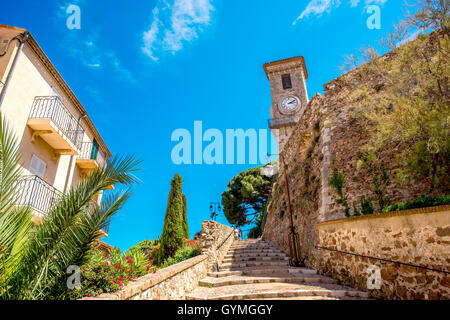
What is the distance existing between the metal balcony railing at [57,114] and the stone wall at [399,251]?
10452 millimetres

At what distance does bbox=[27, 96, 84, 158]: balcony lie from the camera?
898 cm

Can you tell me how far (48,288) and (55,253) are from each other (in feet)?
1.59

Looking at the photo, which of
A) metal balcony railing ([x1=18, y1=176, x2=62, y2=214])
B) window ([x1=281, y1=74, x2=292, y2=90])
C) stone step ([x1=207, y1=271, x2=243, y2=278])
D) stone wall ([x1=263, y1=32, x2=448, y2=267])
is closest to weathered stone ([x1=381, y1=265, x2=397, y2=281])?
stone wall ([x1=263, y1=32, x2=448, y2=267])

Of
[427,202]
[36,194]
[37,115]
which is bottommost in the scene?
[427,202]

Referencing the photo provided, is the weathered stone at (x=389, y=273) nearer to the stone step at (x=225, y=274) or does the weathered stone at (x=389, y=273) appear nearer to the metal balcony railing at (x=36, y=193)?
the stone step at (x=225, y=274)

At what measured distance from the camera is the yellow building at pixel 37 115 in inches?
319

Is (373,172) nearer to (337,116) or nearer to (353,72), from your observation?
(337,116)

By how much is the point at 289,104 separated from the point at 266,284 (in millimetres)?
24447

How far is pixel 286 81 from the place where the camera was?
3028 centimetres

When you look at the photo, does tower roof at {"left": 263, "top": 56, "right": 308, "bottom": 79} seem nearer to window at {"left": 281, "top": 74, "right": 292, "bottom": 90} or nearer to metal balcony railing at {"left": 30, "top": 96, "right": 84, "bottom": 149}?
window at {"left": 281, "top": 74, "right": 292, "bottom": 90}

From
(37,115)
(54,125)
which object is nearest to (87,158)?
(54,125)

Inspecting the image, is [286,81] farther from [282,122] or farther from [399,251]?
[399,251]

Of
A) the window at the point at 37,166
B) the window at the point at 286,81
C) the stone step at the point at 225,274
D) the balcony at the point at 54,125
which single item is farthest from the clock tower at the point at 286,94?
the window at the point at 37,166

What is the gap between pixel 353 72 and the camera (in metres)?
10.2
